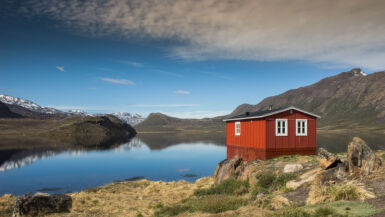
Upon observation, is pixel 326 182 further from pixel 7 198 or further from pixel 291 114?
pixel 7 198

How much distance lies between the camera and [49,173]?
40688 millimetres

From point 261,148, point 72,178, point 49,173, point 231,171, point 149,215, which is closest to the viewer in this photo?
point 149,215

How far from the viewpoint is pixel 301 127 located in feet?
92.0

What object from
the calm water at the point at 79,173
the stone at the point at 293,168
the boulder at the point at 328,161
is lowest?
the calm water at the point at 79,173

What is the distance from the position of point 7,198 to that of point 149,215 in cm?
1266

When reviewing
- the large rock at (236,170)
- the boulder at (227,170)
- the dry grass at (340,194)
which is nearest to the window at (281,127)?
the large rock at (236,170)

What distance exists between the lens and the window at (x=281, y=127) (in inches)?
1066

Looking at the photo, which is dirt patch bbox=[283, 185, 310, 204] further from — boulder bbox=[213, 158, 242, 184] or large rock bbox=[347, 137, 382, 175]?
boulder bbox=[213, 158, 242, 184]

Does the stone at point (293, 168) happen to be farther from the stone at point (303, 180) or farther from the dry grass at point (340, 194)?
the dry grass at point (340, 194)

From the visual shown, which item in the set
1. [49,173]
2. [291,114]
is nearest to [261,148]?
[291,114]

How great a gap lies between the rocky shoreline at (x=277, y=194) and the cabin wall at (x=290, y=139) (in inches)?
80.6

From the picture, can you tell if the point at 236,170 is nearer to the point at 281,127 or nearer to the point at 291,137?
the point at 281,127

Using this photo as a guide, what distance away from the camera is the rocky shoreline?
1054 centimetres

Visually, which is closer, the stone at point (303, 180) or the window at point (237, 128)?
the stone at point (303, 180)
